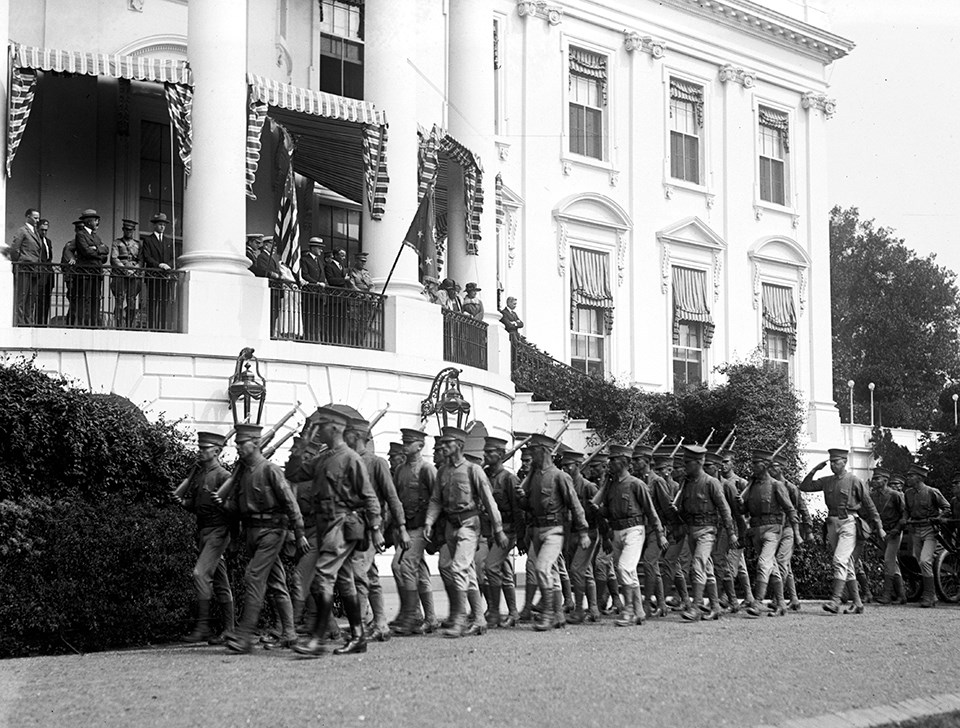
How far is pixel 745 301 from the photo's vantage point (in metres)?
36.7

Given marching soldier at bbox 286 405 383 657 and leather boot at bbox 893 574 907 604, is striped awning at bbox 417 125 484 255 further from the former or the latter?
marching soldier at bbox 286 405 383 657

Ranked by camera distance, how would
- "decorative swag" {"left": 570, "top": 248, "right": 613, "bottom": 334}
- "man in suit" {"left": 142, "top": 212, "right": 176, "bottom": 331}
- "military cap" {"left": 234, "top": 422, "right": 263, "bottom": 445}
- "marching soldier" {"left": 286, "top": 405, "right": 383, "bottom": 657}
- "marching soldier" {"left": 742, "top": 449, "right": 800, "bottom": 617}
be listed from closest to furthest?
"marching soldier" {"left": 286, "top": 405, "right": 383, "bottom": 657} → "military cap" {"left": 234, "top": 422, "right": 263, "bottom": 445} → "marching soldier" {"left": 742, "top": 449, "right": 800, "bottom": 617} → "man in suit" {"left": 142, "top": 212, "right": 176, "bottom": 331} → "decorative swag" {"left": 570, "top": 248, "right": 613, "bottom": 334}

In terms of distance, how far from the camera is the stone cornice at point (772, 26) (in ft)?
116

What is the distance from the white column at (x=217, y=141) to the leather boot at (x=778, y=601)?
823 centimetres

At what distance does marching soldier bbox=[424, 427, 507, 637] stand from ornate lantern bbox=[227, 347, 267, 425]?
493cm

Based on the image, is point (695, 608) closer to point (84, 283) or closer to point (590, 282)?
point (84, 283)

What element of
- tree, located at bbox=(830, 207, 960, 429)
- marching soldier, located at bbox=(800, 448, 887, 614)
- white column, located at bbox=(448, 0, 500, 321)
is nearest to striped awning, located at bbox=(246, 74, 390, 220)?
white column, located at bbox=(448, 0, 500, 321)

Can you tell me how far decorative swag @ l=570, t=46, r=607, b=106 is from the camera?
33.2m

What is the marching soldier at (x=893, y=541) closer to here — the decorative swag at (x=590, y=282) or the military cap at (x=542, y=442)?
the military cap at (x=542, y=442)

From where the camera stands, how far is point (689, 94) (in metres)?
35.7

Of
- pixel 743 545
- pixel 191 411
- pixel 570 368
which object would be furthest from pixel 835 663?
pixel 570 368

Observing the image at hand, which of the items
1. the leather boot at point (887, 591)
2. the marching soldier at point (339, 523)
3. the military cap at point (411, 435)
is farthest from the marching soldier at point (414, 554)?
the leather boot at point (887, 591)

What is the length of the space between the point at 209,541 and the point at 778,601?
7.96 m

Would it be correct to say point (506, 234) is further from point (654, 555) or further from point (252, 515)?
point (252, 515)
